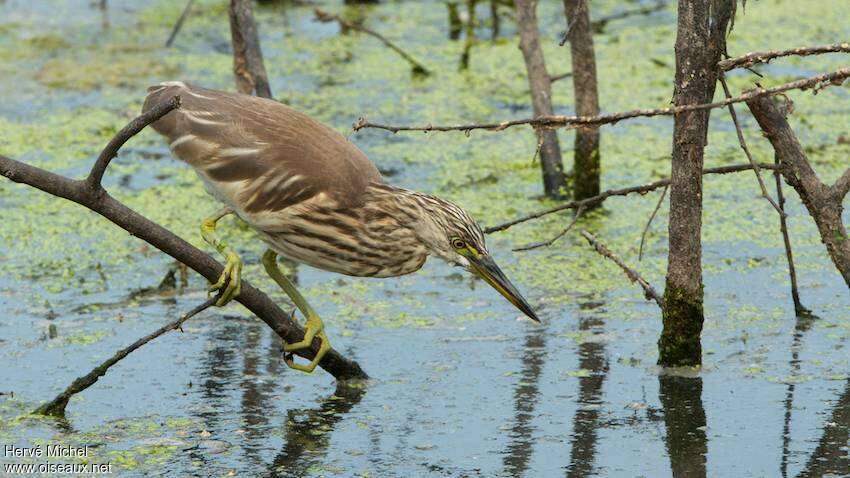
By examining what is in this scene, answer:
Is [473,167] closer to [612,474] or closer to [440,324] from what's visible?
[440,324]

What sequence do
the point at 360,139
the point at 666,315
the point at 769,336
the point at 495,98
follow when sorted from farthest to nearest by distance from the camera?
the point at 495,98 → the point at 360,139 → the point at 769,336 → the point at 666,315

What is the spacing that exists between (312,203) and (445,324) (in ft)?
4.34

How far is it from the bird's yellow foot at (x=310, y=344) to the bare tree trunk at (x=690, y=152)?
1.27 metres

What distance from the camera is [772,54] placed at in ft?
13.6

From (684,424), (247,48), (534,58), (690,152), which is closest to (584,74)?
(534,58)

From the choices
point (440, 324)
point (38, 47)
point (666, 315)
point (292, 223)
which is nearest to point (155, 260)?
point (440, 324)

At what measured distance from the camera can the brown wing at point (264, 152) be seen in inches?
179

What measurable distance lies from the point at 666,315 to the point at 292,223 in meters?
1.42

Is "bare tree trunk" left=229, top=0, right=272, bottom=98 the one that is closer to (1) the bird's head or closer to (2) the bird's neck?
(2) the bird's neck

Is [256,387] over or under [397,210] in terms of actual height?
under

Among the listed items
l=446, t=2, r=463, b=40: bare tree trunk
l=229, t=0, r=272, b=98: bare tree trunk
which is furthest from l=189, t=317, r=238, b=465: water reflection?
l=446, t=2, r=463, b=40: bare tree trunk

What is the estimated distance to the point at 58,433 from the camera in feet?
14.4

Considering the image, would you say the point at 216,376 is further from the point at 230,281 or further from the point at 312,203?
the point at 312,203

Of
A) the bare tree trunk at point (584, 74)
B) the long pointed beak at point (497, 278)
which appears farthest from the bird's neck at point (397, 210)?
the bare tree trunk at point (584, 74)
